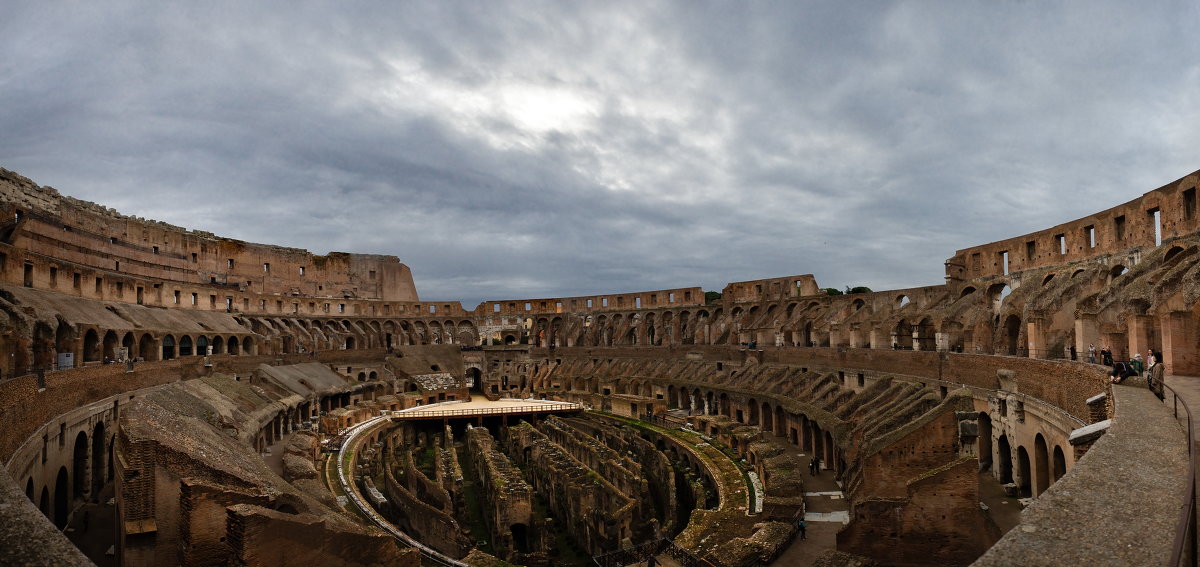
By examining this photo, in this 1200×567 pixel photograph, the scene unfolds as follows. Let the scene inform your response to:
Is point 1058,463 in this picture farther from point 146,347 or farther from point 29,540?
point 146,347

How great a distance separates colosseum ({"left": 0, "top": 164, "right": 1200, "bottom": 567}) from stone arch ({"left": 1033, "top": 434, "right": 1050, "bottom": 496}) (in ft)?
0.19

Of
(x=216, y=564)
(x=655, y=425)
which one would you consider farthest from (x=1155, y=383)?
(x=655, y=425)

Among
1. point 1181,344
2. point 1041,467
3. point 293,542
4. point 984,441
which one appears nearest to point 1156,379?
point 1181,344

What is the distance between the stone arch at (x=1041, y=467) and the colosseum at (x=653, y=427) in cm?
6

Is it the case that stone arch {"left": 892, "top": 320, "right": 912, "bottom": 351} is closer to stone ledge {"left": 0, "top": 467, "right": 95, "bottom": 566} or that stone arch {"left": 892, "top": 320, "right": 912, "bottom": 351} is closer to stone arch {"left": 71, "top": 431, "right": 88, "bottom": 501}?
stone ledge {"left": 0, "top": 467, "right": 95, "bottom": 566}

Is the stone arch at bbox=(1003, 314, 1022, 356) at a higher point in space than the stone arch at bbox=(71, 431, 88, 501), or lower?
higher

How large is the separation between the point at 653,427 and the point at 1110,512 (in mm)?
26827

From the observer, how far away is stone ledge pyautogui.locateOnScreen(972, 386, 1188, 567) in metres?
4.36

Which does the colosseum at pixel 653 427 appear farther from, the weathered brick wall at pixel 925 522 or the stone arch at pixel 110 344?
the stone arch at pixel 110 344

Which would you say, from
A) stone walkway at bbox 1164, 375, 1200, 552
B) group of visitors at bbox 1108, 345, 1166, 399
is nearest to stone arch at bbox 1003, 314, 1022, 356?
group of visitors at bbox 1108, 345, 1166, 399

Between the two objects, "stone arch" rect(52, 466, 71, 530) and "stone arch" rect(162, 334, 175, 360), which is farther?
"stone arch" rect(162, 334, 175, 360)

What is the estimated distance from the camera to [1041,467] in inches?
619

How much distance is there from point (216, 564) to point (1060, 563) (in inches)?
476

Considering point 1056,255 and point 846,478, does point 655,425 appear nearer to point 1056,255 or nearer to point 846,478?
point 846,478
